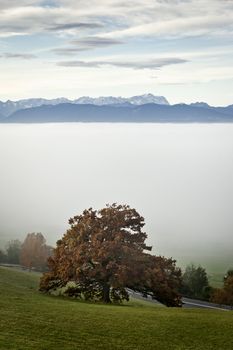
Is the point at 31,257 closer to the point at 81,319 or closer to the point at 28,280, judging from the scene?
the point at 28,280

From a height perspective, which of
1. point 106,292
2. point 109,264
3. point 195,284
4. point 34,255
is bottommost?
point 106,292

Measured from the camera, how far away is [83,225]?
161 feet

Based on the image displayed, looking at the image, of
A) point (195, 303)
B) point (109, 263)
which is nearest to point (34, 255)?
point (195, 303)

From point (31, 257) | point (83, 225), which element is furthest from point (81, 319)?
point (31, 257)

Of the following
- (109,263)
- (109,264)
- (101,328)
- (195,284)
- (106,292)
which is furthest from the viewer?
(195,284)

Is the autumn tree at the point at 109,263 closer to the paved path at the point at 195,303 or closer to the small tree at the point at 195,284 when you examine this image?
the paved path at the point at 195,303

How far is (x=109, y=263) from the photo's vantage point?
4553 cm

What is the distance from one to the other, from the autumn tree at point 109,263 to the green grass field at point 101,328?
24.7 feet

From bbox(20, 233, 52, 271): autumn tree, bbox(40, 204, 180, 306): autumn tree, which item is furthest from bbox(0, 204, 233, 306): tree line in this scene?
bbox(20, 233, 52, 271): autumn tree

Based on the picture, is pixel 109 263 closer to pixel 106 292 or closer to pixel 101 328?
pixel 106 292

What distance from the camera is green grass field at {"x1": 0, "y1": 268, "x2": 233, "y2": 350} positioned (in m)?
27.4

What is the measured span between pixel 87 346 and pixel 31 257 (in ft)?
279

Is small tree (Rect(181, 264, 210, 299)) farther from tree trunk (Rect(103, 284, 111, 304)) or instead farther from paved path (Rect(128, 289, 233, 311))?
tree trunk (Rect(103, 284, 111, 304))

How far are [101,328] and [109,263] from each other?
1489 centimetres
